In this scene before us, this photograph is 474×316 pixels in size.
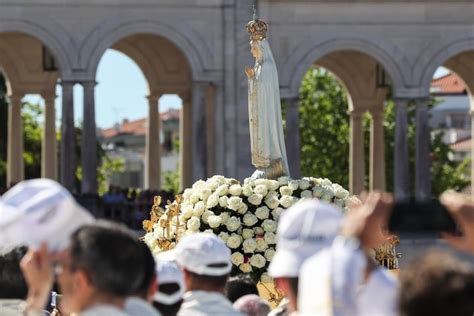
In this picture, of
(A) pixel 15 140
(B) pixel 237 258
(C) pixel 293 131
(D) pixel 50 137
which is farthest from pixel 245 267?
(D) pixel 50 137

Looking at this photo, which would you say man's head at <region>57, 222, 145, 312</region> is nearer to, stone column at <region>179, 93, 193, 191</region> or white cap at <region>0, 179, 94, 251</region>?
white cap at <region>0, 179, 94, 251</region>

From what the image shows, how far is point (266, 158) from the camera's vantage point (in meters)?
25.0

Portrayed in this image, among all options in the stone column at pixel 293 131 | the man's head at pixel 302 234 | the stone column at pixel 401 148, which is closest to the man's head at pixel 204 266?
the man's head at pixel 302 234

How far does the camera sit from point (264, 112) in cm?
2547

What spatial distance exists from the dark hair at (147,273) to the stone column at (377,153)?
47.2 meters

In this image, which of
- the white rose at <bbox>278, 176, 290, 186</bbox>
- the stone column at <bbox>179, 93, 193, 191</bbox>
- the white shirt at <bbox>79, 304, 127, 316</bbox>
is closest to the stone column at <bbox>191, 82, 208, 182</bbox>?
the stone column at <bbox>179, 93, 193, 191</bbox>

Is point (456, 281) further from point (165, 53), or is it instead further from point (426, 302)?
point (165, 53)

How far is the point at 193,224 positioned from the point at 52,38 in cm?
2816

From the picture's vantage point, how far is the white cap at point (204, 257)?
10.7m

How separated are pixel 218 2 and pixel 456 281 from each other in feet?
141

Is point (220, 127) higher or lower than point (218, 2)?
lower

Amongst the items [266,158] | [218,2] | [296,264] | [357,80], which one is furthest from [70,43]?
[296,264]

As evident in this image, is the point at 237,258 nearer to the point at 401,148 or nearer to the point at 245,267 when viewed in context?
the point at 245,267

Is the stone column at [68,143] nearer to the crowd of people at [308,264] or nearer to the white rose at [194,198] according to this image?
the white rose at [194,198]
